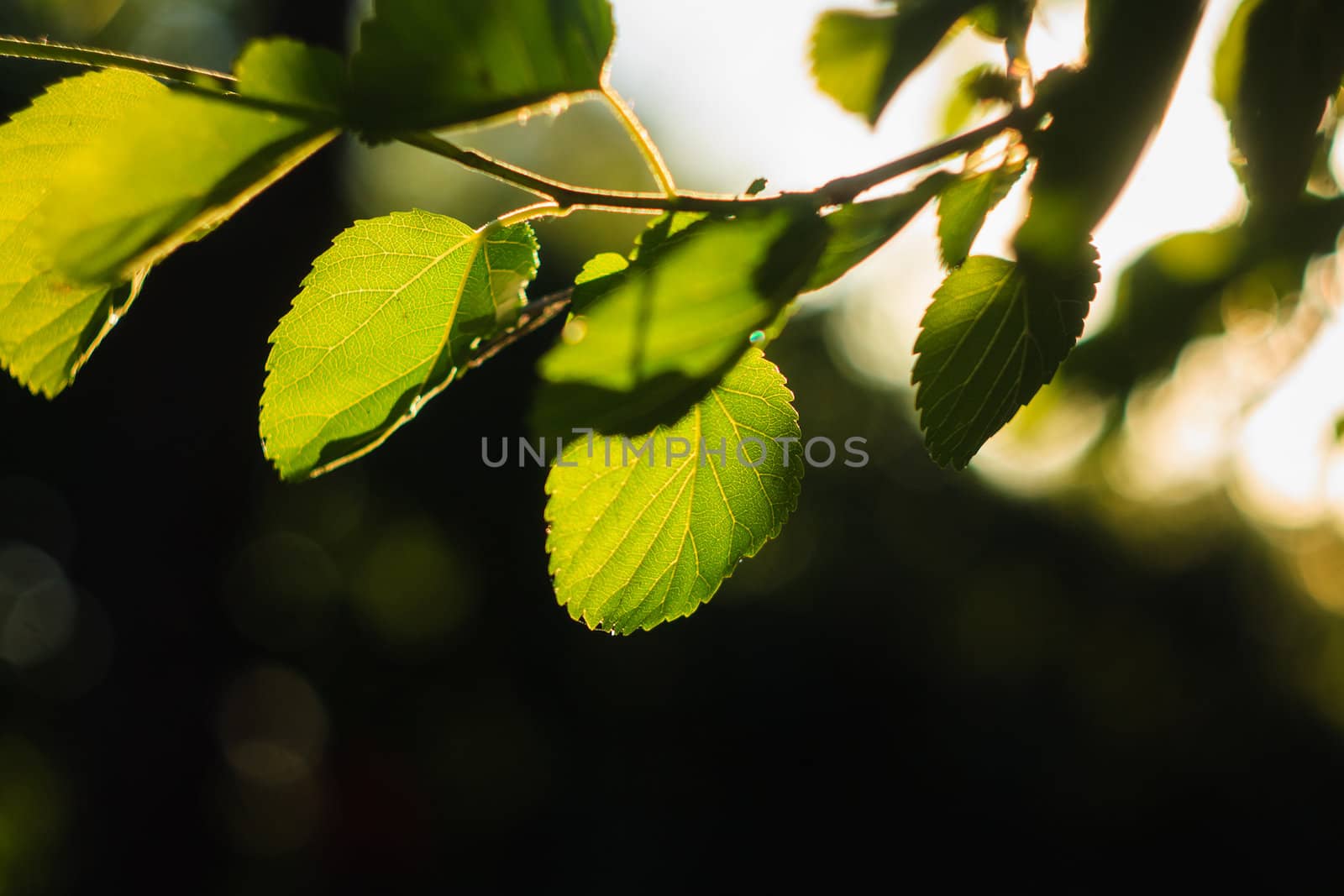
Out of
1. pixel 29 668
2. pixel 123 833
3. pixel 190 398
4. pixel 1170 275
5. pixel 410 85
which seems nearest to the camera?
pixel 410 85

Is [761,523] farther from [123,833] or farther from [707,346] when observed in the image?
[123,833]

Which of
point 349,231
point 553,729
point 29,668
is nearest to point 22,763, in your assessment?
point 29,668

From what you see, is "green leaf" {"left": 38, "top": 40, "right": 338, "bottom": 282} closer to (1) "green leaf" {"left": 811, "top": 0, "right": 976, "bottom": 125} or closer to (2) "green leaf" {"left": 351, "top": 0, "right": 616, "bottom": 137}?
(2) "green leaf" {"left": 351, "top": 0, "right": 616, "bottom": 137}

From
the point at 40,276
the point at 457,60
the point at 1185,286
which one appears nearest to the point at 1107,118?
the point at 457,60

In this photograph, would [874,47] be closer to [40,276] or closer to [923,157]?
[923,157]

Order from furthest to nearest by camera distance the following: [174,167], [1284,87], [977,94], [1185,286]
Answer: [1185,286], [977,94], [1284,87], [174,167]

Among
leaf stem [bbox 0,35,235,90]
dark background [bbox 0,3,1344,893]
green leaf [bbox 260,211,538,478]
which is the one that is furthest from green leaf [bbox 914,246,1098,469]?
dark background [bbox 0,3,1344,893]
